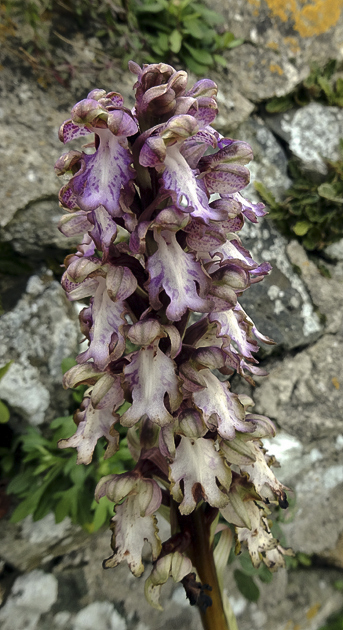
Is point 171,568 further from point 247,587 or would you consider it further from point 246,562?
point 247,587

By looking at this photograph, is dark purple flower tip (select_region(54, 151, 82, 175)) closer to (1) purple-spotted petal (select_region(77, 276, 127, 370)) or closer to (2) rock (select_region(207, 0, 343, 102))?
(1) purple-spotted petal (select_region(77, 276, 127, 370))

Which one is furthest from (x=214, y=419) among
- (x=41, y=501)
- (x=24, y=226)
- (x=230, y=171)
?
(x=24, y=226)

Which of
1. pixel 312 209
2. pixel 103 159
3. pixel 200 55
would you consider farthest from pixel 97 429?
pixel 200 55

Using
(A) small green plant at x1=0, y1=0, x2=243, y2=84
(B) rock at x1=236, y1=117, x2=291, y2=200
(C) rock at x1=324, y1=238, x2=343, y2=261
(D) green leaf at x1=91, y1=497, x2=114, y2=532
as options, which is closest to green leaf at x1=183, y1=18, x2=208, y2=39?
(A) small green plant at x1=0, y1=0, x2=243, y2=84

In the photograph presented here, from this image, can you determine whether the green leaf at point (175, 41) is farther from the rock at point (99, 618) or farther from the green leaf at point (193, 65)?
the rock at point (99, 618)

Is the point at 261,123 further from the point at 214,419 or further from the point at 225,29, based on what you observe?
the point at 214,419

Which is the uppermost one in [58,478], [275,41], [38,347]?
[275,41]

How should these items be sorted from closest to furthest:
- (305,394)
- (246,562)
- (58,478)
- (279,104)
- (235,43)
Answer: (246,562) < (58,478) < (305,394) < (235,43) < (279,104)

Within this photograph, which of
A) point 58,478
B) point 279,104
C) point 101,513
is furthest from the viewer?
point 279,104

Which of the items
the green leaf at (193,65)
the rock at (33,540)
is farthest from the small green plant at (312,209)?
the rock at (33,540)
